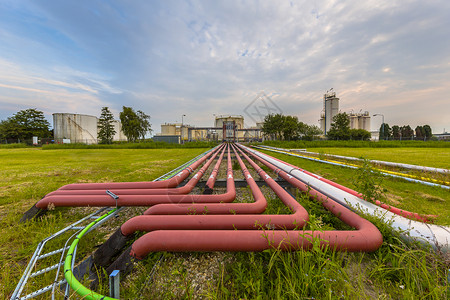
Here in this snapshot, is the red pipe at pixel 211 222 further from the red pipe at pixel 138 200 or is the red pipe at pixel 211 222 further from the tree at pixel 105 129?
the tree at pixel 105 129

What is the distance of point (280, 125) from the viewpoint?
110ft

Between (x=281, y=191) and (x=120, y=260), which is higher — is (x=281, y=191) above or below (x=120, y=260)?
above

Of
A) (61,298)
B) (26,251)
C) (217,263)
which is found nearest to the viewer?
(61,298)

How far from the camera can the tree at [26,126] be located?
4241 cm

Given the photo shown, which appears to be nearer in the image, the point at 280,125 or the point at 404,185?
the point at 404,185

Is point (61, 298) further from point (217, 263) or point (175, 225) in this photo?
point (217, 263)

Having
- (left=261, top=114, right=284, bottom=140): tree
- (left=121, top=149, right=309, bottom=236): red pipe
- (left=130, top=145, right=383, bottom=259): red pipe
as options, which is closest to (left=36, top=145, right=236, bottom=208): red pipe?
(left=121, top=149, right=309, bottom=236): red pipe

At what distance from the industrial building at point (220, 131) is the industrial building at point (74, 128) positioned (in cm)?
1542

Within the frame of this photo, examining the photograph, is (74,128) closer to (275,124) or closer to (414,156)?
(275,124)

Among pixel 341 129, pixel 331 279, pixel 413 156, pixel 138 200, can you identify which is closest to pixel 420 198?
pixel 331 279

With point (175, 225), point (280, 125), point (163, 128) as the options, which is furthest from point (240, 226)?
point (163, 128)

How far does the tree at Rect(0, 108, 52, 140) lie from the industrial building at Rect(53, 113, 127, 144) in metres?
13.6

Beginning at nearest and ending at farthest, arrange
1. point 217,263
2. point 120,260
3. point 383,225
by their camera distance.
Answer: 1. point 120,260
2. point 217,263
3. point 383,225

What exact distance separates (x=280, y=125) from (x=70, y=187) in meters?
34.5
